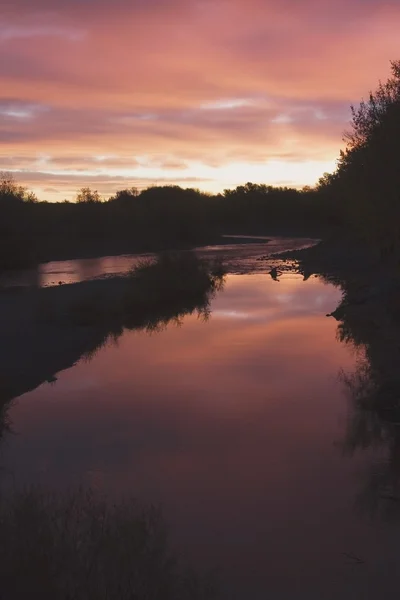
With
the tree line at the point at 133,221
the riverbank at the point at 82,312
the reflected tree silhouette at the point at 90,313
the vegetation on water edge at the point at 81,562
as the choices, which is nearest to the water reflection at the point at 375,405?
the vegetation on water edge at the point at 81,562

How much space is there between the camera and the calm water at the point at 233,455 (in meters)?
6.45

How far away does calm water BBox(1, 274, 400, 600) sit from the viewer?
6449 mm

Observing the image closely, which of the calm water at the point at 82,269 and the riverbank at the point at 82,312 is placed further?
the calm water at the point at 82,269

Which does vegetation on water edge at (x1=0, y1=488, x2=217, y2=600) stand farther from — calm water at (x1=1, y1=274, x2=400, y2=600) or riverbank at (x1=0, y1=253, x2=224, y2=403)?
riverbank at (x1=0, y1=253, x2=224, y2=403)

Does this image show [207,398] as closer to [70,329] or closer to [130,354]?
[130,354]

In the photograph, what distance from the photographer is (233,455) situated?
926 centimetres

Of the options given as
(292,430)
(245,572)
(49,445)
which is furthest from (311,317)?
(245,572)

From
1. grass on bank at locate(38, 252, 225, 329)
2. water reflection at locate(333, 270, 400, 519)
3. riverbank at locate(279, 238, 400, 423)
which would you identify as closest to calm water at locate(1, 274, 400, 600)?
water reflection at locate(333, 270, 400, 519)

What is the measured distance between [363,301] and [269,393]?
1262 cm

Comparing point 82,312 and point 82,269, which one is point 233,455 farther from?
point 82,269

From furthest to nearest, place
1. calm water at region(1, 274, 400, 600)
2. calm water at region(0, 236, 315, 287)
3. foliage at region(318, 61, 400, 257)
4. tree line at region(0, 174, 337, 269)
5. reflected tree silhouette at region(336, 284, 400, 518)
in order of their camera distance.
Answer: tree line at region(0, 174, 337, 269), calm water at region(0, 236, 315, 287), foliage at region(318, 61, 400, 257), reflected tree silhouette at region(336, 284, 400, 518), calm water at region(1, 274, 400, 600)

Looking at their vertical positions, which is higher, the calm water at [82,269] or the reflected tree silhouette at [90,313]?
the calm water at [82,269]

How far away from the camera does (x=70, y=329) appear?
18.5 meters

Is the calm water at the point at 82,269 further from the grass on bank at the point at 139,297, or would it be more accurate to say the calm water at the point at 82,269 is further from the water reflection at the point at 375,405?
the water reflection at the point at 375,405
